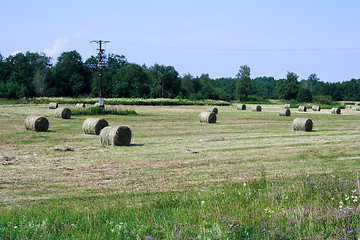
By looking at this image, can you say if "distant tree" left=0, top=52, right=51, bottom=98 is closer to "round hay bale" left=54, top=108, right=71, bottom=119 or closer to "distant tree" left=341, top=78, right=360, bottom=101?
"round hay bale" left=54, top=108, right=71, bottom=119

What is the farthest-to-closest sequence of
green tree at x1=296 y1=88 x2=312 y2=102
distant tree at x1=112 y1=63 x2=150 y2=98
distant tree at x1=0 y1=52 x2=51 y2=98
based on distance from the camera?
green tree at x1=296 y1=88 x2=312 y2=102 → distant tree at x1=112 y1=63 x2=150 y2=98 → distant tree at x1=0 y1=52 x2=51 y2=98

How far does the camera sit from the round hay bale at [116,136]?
1794 cm

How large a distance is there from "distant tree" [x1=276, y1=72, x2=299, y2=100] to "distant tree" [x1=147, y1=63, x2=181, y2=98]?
1598 inches

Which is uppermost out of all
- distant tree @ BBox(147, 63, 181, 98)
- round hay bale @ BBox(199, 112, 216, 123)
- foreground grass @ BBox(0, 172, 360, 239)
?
distant tree @ BBox(147, 63, 181, 98)

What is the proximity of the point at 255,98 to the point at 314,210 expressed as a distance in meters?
125

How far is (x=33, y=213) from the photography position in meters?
6.92

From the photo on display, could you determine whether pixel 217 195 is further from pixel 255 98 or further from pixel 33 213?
pixel 255 98

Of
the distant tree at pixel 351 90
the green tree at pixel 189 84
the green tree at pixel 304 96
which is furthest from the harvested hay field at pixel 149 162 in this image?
the distant tree at pixel 351 90

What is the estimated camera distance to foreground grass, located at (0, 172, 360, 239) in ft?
18.2

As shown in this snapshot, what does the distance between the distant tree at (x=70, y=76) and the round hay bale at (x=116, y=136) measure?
88545mm

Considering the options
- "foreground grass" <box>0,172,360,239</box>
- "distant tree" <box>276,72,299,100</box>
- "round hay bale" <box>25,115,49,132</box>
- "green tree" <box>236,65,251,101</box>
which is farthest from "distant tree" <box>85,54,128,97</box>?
"foreground grass" <box>0,172,360,239</box>

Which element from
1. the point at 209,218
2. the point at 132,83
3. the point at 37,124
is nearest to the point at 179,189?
the point at 209,218

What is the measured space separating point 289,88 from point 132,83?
56.0m

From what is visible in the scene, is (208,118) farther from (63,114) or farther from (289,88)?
(289,88)
